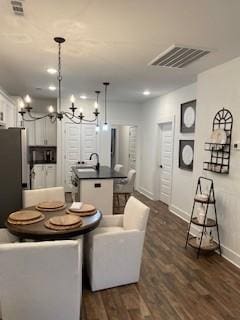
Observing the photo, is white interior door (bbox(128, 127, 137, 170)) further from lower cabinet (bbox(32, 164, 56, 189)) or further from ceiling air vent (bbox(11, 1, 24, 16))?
ceiling air vent (bbox(11, 1, 24, 16))

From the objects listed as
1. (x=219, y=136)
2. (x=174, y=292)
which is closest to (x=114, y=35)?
(x=219, y=136)

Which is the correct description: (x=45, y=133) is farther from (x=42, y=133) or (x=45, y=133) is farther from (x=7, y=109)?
(x=7, y=109)

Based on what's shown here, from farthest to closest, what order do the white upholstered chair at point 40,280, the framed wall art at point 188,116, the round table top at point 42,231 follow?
the framed wall art at point 188,116 → the round table top at point 42,231 → the white upholstered chair at point 40,280

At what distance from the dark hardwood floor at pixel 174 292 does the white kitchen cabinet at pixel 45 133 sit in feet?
16.4

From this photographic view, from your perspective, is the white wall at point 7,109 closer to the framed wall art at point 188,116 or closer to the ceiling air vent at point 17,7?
the ceiling air vent at point 17,7

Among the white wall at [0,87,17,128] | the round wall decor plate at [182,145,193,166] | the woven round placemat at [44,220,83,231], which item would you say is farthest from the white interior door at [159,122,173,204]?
the woven round placemat at [44,220,83,231]

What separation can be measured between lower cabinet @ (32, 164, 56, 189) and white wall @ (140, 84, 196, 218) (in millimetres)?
2695

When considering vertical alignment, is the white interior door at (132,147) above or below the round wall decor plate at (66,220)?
above

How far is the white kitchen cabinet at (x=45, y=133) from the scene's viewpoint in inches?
301

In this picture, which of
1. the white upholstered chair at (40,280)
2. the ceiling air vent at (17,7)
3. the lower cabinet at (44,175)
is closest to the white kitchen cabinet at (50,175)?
the lower cabinet at (44,175)

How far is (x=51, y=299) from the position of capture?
6.63ft

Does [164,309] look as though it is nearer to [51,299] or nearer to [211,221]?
[51,299]

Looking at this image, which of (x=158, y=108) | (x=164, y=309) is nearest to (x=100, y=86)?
(x=158, y=108)

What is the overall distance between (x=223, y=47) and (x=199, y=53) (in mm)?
291
